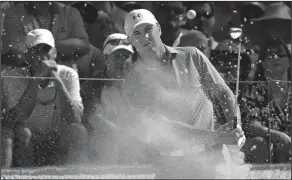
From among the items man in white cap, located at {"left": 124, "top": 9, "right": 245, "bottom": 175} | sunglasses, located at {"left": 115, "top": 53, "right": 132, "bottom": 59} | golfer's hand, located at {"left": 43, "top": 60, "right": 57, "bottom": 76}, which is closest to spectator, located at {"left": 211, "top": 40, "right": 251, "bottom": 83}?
sunglasses, located at {"left": 115, "top": 53, "right": 132, "bottom": 59}

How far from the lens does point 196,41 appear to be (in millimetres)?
5086

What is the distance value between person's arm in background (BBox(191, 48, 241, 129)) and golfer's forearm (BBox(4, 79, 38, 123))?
4.59 feet

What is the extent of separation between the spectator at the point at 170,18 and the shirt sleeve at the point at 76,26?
0.63 metres

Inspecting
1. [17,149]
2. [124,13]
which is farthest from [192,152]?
[124,13]

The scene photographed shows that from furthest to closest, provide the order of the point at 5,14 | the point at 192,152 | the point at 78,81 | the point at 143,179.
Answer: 1. the point at 5,14
2. the point at 78,81
3. the point at 143,179
4. the point at 192,152

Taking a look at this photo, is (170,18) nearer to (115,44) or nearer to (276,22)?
(115,44)

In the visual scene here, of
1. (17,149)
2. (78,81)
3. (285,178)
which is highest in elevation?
(78,81)

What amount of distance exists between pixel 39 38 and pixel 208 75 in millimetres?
1661

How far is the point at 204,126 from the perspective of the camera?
390 cm

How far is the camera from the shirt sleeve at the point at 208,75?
377cm

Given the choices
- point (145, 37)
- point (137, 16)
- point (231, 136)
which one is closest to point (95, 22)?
point (137, 16)

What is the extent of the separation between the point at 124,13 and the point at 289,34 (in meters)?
1.42

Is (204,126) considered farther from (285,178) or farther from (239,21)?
(239,21)

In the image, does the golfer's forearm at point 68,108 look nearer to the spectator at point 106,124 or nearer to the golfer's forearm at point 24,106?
the spectator at point 106,124
